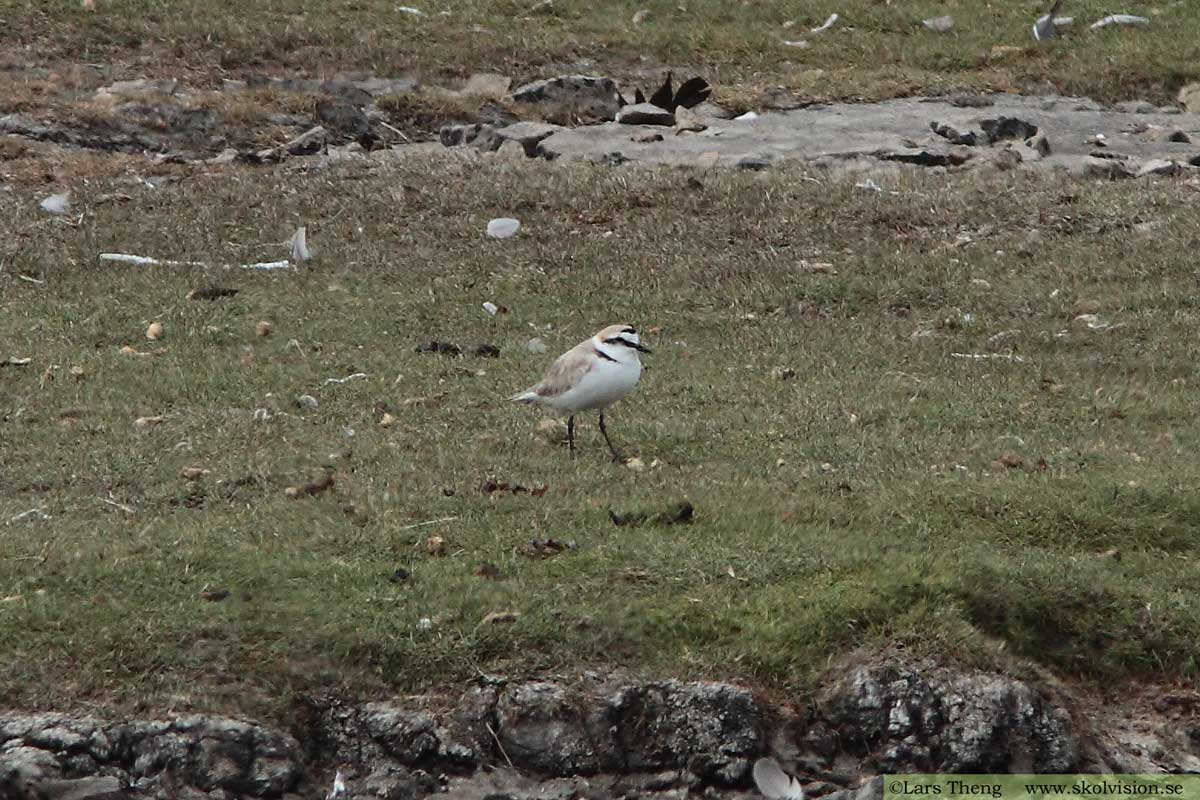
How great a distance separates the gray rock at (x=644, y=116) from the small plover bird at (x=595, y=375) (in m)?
12.0


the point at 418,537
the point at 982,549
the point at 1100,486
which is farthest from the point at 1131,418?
the point at 418,537

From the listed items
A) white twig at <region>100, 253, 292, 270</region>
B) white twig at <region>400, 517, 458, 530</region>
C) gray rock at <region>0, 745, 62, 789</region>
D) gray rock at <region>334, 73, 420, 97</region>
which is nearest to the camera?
gray rock at <region>0, 745, 62, 789</region>

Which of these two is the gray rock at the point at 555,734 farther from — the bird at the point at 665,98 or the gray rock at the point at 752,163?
the bird at the point at 665,98

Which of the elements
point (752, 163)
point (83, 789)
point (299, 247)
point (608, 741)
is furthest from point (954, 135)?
point (83, 789)

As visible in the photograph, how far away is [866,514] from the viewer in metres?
11.4

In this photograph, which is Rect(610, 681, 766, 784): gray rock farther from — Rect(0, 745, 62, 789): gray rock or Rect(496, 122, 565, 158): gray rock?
Rect(496, 122, 565, 158): gray rock

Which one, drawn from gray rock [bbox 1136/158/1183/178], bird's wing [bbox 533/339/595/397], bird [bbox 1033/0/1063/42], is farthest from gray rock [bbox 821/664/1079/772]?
bird [bbox 1033/0/1063/42]

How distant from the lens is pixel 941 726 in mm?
9820

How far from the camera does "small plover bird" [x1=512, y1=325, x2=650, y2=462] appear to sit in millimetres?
11961

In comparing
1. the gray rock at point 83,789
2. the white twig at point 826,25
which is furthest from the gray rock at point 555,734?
the white twig at point 826,25

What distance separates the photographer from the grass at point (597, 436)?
1000 cm

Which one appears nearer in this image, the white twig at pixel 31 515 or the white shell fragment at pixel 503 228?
the white twig at pixel 31 515

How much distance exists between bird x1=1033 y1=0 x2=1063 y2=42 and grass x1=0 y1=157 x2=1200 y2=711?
32.6 ft

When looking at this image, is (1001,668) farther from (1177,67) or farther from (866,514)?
(1177,67)
